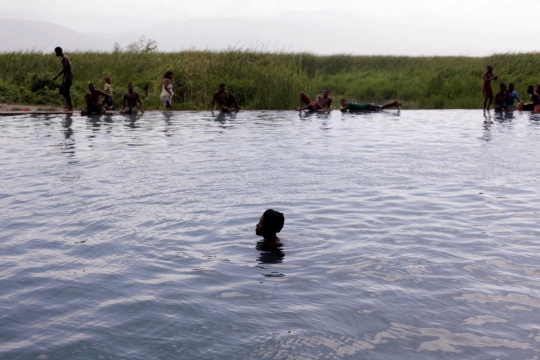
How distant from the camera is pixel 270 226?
19.2 ft

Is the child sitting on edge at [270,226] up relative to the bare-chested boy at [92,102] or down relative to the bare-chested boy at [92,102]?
down

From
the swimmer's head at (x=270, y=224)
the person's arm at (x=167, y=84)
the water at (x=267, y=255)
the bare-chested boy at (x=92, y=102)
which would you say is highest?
the person's arm at (x=167, y=84)

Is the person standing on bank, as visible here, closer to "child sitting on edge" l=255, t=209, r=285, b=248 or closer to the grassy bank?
the grassy bank

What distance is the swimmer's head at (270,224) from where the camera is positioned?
581 cm

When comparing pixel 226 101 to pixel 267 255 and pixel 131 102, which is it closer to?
pixel 131 102

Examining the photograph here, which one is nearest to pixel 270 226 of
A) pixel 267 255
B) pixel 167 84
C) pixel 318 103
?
pixel 267 255

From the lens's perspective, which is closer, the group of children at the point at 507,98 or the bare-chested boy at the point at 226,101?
the group of children at the point at 507,98

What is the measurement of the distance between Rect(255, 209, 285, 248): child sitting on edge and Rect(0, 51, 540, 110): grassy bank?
54.9 ft

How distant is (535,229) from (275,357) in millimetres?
3991

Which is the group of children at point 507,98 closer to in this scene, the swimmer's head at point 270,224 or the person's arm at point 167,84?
the person's arm at point 167,84

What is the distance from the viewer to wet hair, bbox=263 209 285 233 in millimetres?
5805

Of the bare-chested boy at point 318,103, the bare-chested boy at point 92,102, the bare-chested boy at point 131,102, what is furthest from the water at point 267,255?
the bare-chested boy at point 318,103

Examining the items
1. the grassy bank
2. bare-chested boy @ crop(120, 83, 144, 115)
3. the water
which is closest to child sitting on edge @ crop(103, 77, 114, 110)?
bare-chested boy @ crop(120, 83, 144, 115)

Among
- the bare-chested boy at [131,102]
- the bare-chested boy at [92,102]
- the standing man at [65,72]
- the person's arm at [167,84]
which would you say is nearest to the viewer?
the standing man at [65,72]
